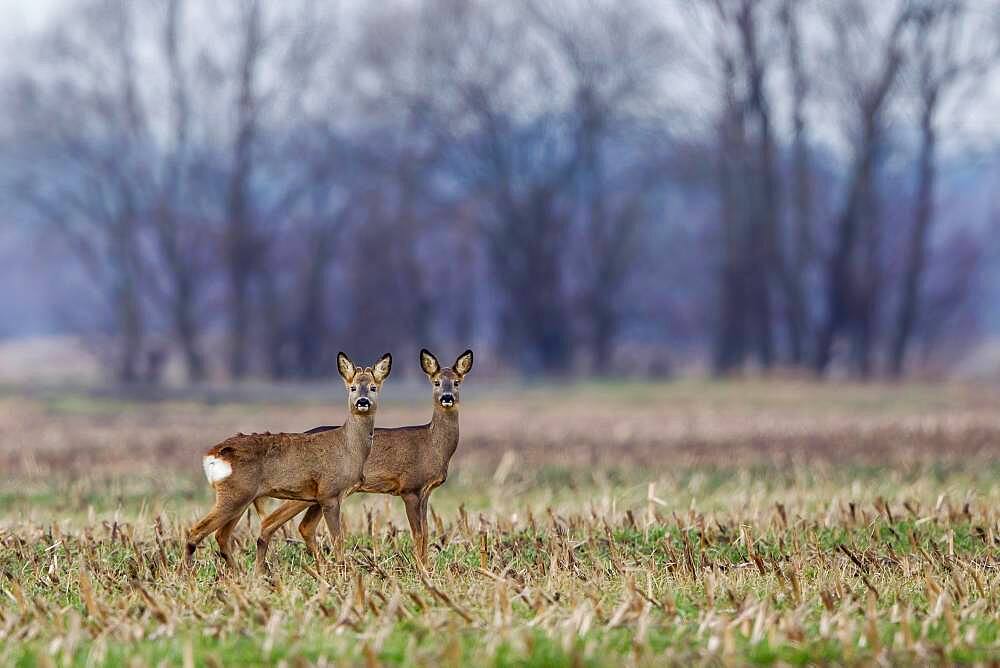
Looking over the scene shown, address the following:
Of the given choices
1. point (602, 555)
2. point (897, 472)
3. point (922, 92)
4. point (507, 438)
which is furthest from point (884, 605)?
point (922, 92)

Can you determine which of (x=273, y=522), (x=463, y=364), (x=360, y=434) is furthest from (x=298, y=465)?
(x=463, y=364)

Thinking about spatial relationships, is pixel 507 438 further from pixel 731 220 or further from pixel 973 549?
pixel 731 220

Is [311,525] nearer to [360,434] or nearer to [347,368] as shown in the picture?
[360,434]

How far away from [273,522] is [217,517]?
0.63 metres

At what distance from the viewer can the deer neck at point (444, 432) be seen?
8742 millimetres

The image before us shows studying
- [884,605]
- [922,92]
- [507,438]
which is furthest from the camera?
[922,92]

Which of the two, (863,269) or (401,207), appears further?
(401,207)

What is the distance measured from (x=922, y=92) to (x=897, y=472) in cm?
2968

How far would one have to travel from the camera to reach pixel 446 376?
8.53m

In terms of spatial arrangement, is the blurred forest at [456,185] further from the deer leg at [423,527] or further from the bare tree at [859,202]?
the deer leg at [423,527]

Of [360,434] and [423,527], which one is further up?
[360,434]

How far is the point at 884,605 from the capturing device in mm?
7805

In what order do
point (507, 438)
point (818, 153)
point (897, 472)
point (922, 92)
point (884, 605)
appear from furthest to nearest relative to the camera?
1. point (818, 153)
2. point (922, 92)
3. point (507, 438)
4. point (897, 472)
5. point (884, 605)

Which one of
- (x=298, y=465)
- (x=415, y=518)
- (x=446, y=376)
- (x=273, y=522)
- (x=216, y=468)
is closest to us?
(x=216, y=468)
